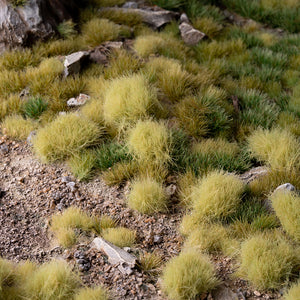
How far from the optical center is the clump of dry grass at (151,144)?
5957 mm

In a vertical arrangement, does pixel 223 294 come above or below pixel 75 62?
below

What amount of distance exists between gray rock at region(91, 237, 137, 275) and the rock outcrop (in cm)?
435

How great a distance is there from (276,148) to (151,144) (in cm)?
177

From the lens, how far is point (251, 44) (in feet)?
29.7

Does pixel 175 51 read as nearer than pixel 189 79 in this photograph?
No

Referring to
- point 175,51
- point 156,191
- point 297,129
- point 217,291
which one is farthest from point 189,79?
point 217,291

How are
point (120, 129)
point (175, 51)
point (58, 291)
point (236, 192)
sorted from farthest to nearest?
point (175, 51), point (120, 129), point (236, 192), point (58, 291)

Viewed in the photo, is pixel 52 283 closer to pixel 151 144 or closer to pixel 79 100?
pixel 151 144

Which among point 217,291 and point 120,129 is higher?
point 120,129

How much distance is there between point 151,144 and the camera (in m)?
6.00

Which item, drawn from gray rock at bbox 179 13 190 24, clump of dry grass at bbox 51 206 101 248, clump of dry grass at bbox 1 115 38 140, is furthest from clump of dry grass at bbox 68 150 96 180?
gray rock at bbox 179 13 190 24

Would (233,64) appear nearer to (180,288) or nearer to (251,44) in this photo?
(251,44)

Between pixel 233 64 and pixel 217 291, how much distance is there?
197 inches

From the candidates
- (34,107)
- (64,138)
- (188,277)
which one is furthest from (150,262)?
(34,107)
